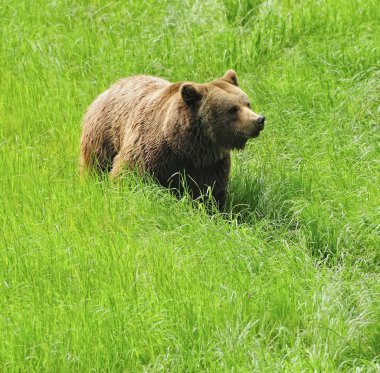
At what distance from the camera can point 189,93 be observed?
7.07 meters

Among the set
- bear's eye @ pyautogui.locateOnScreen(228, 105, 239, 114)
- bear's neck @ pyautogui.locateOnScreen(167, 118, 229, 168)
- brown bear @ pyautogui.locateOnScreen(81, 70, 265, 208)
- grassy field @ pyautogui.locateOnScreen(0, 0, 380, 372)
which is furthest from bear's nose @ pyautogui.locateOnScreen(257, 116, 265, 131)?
grassy field @ pyautogui.locateOnScreen(0, 0, 380, 372)

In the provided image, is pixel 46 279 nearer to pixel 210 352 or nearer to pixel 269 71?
pixel 210 352

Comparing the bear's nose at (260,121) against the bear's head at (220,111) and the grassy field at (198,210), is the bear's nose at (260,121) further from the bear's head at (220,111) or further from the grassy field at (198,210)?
the grassy field at (198,210)

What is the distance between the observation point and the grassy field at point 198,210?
506 cm

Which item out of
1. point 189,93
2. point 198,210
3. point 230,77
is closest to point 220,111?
point 189,93

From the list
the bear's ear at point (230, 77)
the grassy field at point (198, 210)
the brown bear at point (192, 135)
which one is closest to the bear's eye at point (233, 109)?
the brown bear at point (192, 135)

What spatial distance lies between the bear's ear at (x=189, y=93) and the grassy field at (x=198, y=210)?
67 centimetres

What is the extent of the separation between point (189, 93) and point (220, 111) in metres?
0.25

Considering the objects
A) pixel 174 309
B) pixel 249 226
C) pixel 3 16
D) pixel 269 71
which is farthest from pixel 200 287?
pixel 3 16

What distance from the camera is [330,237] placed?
653 centimetres

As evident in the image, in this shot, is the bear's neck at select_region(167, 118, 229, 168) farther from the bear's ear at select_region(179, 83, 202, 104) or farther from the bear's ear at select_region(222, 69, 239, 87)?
the bear's ear at select_region(222, 69, 239, 87)

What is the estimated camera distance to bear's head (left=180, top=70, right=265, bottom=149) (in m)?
7.05

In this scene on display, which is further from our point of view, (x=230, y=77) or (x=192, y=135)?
(x=230, y=77)

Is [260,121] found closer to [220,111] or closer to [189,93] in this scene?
[220,111]
